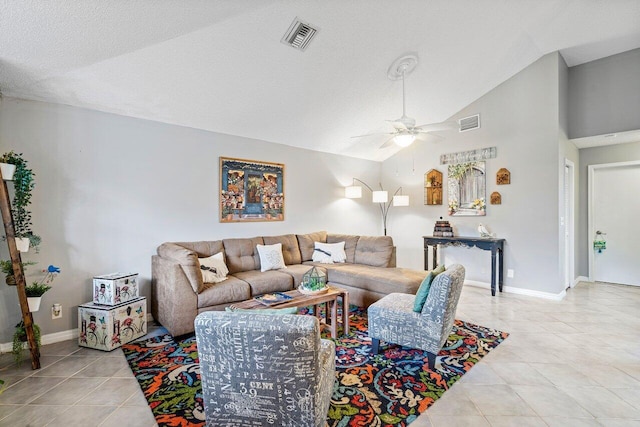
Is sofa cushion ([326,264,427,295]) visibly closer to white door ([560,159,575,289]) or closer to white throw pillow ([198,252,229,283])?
white throw pillow ([198,252,229,283])

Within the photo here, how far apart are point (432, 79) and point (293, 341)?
4182 mm

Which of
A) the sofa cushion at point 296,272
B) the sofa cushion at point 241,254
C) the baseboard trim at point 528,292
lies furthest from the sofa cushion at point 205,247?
the baseboard trim at point 528,292

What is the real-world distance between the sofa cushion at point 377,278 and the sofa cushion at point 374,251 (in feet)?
0.49

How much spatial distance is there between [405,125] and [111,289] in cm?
346

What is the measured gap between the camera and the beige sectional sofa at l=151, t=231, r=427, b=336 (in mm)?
3014

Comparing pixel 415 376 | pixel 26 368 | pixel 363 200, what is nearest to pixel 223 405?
pixel 415 376

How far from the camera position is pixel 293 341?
1.33m

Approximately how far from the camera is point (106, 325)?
279cm

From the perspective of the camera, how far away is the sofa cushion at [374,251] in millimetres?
4449

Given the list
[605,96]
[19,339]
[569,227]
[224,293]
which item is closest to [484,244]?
[569,227]

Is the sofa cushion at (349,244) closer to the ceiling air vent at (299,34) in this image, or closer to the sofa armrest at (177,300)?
the sofa armrest at (177,300)

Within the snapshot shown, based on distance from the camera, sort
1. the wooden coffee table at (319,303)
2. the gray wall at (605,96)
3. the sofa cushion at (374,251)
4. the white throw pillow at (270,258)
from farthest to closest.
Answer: the sofa cushion at (374,251), the gray wall at (605,96), the white throw pillow at (270,258), the wooden coffee table at (319,303)

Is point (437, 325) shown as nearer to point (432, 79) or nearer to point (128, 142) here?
point (432, 79)

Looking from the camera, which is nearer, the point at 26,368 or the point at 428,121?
the point at 26,368
